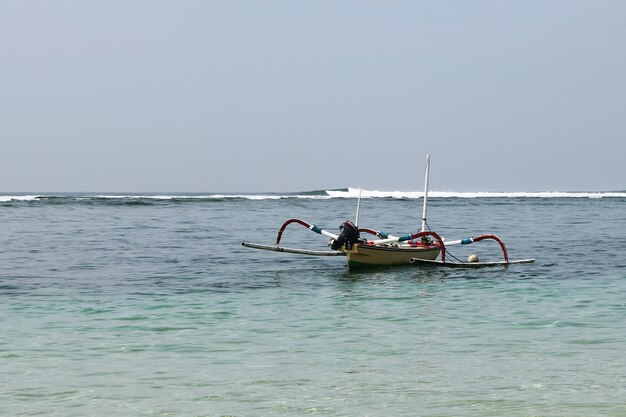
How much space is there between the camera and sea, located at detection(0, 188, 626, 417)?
11469mm

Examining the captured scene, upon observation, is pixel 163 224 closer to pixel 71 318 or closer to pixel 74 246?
pixel 74 246

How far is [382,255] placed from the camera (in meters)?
28.8

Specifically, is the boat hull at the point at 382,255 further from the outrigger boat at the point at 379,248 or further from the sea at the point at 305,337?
the sea at the point at 305,337

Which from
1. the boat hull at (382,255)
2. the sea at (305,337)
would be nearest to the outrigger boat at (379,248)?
the boat hull at (382,255)

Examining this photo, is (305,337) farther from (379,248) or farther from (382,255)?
(382,255)

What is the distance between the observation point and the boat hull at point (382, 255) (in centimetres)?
2839

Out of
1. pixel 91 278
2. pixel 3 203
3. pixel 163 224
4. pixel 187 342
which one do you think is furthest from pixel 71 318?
pixel 3 203

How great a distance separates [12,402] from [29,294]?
41.9 feet

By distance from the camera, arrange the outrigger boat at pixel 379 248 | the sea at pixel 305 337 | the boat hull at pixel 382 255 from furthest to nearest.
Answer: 1. the boat hull at pixel 382 255
2. the outrigger boat at pixel 379 248
3. the sea at pixel 305 337

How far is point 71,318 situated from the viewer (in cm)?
1884

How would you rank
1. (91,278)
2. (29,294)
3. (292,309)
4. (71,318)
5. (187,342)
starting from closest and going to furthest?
(187,342)
(71,318)
(292,309)
(29,294)
(91,278)

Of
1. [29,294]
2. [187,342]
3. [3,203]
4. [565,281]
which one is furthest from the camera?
[3,203]

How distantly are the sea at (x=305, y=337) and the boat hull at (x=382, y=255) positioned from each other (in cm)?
43

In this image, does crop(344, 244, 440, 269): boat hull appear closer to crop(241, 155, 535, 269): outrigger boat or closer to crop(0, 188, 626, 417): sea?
crop(241, 155, 535, 269): outrigger boat
